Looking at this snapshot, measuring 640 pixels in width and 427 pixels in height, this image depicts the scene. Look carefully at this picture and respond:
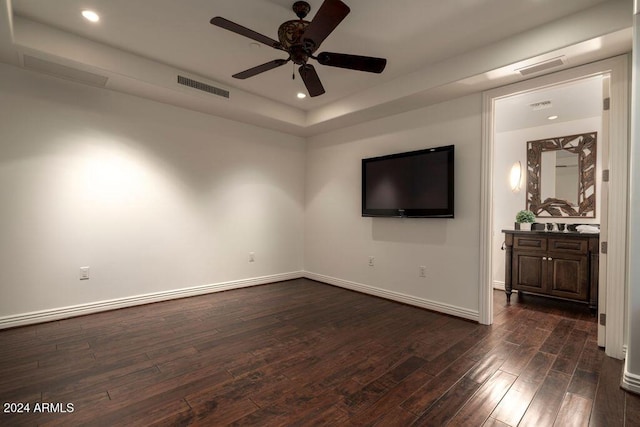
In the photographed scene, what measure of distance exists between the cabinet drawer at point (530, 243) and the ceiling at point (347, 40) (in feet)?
7.18

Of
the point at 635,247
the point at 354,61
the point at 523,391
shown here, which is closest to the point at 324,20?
the point at 354,61

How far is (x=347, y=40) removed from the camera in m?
2.85

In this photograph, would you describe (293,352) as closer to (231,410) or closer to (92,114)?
(231,410)

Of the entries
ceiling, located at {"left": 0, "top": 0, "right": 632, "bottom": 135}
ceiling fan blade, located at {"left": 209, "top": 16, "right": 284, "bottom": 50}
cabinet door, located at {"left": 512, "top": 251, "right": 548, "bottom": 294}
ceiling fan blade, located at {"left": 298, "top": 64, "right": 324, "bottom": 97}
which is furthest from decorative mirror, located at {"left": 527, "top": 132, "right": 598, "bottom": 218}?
ceiling fan blade, located at {"left": 209, "top": 16, "right": 284, "bottom": 50}

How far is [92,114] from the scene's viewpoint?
335 cm

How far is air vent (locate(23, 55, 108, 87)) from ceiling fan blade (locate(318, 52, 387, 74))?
2.45 m

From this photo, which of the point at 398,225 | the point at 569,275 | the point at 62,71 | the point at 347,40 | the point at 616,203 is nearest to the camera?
the point at 616,203

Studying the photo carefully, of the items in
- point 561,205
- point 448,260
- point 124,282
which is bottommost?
point 124,282

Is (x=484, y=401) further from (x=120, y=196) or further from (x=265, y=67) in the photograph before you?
(x=120, y=196)

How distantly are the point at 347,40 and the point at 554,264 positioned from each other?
3.75 m

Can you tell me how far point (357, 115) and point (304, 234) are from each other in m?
2.29

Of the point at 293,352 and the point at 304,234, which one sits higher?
the point at 304,234

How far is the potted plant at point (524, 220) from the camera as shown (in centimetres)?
438

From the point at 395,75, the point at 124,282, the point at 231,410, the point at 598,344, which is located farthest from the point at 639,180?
the point at 124,282
